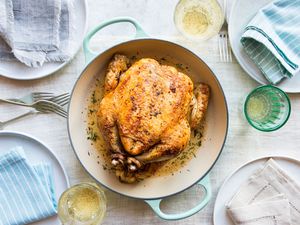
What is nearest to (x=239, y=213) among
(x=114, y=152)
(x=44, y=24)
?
(x=114, y=152)

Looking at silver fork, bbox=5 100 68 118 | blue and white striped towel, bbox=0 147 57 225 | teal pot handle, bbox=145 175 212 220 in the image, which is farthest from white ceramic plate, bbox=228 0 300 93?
blue and white striped towel, bbox=0 147 57 225

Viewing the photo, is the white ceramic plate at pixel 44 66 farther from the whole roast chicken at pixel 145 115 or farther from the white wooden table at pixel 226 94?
the whole roast chicken at pixel 145 115

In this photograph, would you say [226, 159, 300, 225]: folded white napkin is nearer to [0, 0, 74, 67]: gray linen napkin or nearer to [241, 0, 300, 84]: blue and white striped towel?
[241, 0, 300, 84]: blue and white striped towel

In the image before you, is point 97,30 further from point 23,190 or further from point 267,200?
point 267,200

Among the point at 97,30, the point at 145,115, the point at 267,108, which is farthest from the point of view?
the point at 267,108

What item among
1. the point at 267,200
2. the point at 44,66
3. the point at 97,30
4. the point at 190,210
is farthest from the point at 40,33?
the point at 267,200
